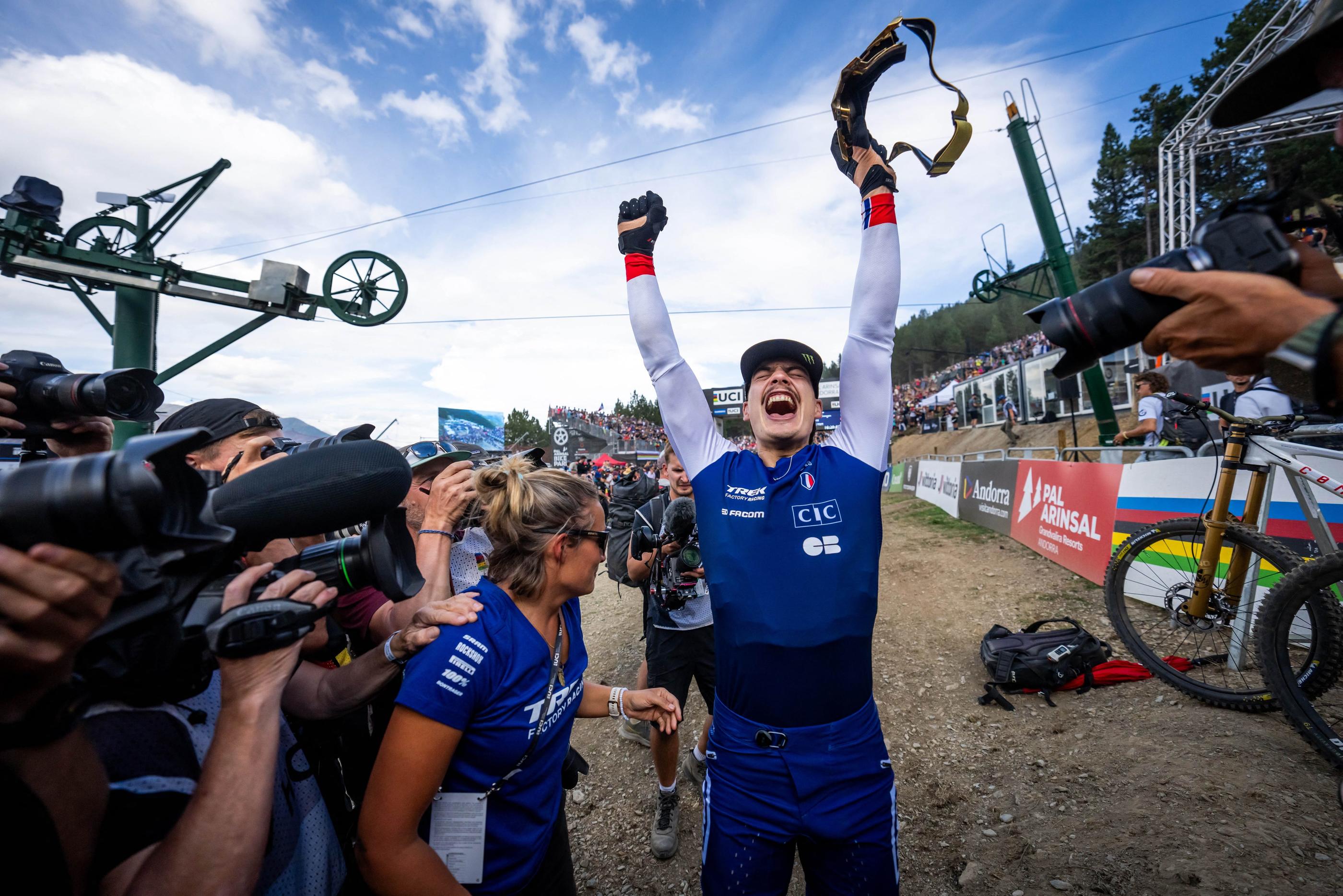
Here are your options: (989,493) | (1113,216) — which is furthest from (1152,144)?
(989,493)

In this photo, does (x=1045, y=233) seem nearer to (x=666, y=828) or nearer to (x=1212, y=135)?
(x=1212, y=135)

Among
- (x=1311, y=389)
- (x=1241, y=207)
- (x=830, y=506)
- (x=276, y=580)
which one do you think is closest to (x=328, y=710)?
(x=276, y=580)

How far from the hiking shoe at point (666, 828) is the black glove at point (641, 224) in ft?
10.4

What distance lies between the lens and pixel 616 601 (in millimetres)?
8844

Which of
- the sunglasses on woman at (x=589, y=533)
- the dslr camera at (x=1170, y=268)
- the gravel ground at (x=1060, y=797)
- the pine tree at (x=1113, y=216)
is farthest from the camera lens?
the pine tree at (x=1113, y=216)

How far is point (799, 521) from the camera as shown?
1.87 meters

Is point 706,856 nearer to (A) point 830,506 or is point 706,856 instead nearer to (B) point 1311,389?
(A) point 830,506

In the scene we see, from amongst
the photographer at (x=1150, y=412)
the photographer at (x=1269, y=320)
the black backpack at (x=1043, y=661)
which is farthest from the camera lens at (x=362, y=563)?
the photographer at (x=1150, y=412)

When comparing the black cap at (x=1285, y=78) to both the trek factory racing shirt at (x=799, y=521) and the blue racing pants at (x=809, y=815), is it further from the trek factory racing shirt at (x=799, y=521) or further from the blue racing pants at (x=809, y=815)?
the blue racing pants at (x=809, y=815)

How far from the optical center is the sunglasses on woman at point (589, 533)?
77.9 inches

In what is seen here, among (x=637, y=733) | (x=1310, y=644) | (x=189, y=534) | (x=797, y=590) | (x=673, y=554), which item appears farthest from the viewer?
(x=637, y=733)

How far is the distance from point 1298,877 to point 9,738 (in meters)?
3.71

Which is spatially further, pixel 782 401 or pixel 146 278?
pixel 146 278

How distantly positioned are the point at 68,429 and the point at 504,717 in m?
2.01
